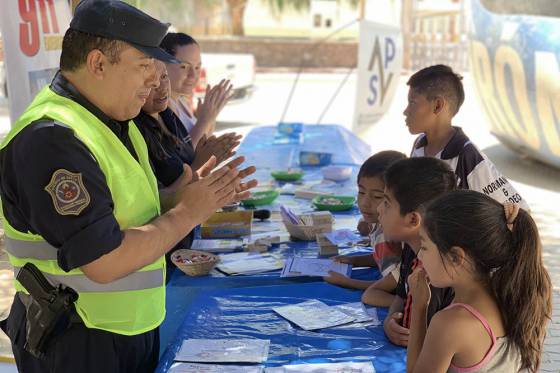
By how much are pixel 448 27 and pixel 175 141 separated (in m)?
21.5

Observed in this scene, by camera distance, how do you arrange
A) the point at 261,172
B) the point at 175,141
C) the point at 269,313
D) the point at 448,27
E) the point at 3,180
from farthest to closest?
the point at 448,27
the point at 261,172
the point at 175,141
the point at 269,313
the point at 3,180

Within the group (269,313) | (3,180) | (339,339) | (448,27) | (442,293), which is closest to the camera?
(3,180)

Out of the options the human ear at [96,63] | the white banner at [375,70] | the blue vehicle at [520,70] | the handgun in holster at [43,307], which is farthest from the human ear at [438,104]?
the blue vehicle at [520,70]

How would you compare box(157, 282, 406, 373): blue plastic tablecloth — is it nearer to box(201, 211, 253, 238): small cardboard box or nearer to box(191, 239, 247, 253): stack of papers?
box(191, 239, 247, 253): stack of papers

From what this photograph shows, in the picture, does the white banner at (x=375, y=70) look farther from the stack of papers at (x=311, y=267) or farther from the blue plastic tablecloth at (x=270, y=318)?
the stack of papers at (x=311, y=267)

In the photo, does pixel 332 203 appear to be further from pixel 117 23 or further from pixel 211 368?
pixel 117 23

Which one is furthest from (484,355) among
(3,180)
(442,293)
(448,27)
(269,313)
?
(448,27)

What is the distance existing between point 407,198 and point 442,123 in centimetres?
113

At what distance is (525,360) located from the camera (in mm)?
1698

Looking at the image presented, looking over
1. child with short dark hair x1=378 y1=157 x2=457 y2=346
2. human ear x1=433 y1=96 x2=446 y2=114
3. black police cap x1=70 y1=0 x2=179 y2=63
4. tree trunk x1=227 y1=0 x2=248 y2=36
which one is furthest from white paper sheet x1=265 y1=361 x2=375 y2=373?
tree trunk x1=227 y1=0 x2=248 y2=36

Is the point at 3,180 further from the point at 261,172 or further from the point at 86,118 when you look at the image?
the point at 261,172

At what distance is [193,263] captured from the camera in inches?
110

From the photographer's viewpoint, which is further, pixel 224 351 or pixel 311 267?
pixel 311 267

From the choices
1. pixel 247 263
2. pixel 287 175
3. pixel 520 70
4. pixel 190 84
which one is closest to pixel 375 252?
pixel 247 263
